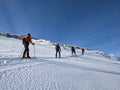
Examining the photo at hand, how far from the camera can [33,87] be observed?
4773mm

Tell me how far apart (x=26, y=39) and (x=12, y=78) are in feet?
23.1

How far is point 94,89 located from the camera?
631 cm

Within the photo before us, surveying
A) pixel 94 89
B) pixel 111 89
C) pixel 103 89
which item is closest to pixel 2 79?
pixel 94 89

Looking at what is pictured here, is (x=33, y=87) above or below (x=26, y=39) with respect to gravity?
below

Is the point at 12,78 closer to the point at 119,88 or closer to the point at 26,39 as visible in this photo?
the point at 119,88

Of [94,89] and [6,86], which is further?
[94,89]

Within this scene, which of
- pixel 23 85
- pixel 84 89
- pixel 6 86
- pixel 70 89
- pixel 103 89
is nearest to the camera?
pixel 6 86

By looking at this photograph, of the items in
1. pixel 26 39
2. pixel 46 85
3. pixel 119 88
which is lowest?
pixel 119 88

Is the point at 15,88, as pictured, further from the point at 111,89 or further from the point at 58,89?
the point at 111,89

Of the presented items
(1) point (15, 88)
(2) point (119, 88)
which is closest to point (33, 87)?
(1) point (15, 88)

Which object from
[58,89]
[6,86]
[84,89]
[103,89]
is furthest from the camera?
[103,89]

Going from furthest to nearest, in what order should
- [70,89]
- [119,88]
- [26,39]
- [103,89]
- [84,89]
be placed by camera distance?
[26,39] → [119,88] → [103,89] → [84,89] → [70,89]

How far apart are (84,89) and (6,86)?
3.12 meters

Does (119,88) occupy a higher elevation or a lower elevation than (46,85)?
lower
